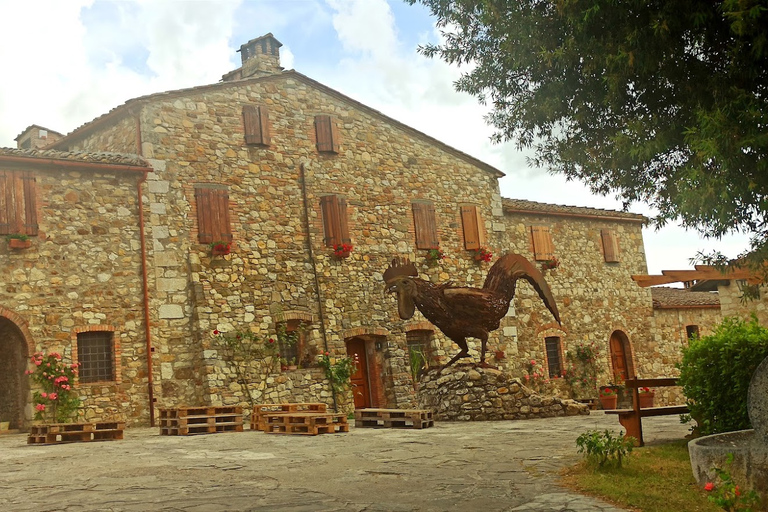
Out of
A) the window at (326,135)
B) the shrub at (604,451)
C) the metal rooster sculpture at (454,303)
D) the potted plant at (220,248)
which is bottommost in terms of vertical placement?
the shrub at (604,451)

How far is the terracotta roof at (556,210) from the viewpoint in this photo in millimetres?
21531

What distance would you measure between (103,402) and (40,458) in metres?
4.95

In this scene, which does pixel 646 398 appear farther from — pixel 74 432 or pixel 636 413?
pixel 74 432

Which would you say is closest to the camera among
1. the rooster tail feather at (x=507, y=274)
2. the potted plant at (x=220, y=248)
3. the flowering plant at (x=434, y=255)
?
the rooster tail feather at (x=507, y=274)

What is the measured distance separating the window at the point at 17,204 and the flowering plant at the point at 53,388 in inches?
91.6

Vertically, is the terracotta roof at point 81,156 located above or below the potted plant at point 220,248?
above

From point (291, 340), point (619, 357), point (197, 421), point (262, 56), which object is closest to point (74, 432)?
point (197, 421)

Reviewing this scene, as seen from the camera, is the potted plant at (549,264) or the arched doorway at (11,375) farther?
the potted plant at (549,264)

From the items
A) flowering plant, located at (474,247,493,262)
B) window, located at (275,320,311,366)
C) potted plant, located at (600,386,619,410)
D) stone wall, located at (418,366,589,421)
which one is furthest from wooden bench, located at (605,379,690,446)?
flowering plant, located at (474,247,493,262)

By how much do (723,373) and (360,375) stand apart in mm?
11355

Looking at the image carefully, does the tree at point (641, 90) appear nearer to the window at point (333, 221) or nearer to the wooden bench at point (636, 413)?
the wooden bench at point (636, 413)

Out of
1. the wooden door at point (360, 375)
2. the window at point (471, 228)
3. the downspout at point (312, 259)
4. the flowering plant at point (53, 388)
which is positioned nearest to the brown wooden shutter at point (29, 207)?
the flowering plant at point (53, 388)

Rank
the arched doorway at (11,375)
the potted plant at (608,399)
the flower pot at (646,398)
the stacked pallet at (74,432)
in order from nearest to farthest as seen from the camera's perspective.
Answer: the stacked pallet at (74,432) < the arched doorway at (11,375) < the flower pot at (646,398) < the potted plant at (608,399)

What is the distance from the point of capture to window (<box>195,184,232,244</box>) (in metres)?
16.1
